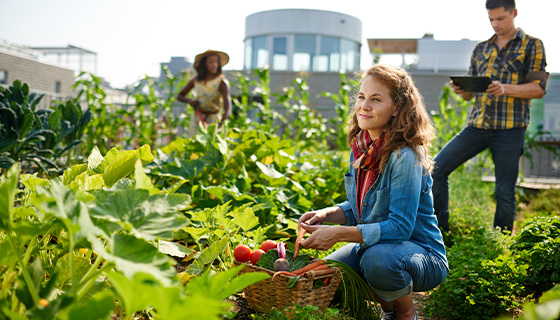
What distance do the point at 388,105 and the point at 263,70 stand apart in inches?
184

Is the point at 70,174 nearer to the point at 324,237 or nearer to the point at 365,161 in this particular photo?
the point at 324,237

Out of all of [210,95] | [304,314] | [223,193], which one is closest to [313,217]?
[304,314]

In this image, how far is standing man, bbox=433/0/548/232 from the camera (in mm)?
3191

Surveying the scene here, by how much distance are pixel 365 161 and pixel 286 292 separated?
23.9 inches

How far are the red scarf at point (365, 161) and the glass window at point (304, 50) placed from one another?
17332 millimetres

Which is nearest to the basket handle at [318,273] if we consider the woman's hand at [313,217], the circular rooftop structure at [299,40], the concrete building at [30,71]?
the woman's hand at [313,217]

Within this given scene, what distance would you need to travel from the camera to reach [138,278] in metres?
0.79

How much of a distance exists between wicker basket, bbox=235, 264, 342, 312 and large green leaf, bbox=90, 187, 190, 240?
799mm

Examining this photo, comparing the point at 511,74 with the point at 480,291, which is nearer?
the point at 480,291

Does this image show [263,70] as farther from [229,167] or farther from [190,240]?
[190,240]

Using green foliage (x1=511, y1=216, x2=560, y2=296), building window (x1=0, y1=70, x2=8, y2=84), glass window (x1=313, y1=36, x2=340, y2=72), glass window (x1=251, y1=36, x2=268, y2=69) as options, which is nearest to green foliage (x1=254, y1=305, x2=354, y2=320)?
green foliage (x1=511, y1=216, x2=560, y2=296)

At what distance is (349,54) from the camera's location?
66.9ft

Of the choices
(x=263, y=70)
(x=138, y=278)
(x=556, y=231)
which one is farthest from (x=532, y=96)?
(x=263, y=70)

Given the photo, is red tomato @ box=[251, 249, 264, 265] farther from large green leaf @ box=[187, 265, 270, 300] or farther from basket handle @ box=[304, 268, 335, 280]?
large green leaf @ box=[187, 265, 270, 300]
